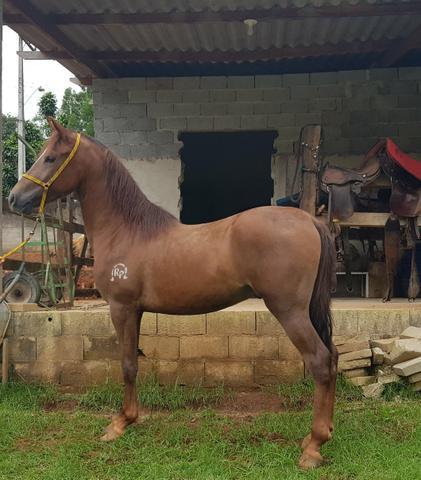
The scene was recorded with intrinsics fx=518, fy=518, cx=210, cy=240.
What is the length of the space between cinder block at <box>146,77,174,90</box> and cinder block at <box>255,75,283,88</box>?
1336 mm

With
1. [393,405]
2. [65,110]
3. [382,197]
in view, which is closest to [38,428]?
[393,405]

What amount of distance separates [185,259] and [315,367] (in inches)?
44.1

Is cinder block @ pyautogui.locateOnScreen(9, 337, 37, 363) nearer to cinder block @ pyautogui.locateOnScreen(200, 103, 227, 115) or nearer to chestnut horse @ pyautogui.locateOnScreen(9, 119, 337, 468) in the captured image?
chestnut horse @ pyautogui.locateOnScreen(9, 119, 337, 468)

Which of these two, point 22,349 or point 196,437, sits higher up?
point 22,349

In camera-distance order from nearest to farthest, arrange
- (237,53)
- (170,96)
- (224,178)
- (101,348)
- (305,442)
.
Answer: (305,442)
(101,348)
(237,53)
(170,96)
(224,178)

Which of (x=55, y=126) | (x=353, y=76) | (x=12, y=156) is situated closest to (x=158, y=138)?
(x=353, y=76)

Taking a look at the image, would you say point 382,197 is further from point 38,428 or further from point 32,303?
point 38,428

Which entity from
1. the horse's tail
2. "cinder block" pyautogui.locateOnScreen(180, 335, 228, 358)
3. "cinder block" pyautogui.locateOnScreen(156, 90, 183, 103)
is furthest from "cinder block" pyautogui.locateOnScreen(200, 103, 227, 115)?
the horse's tail

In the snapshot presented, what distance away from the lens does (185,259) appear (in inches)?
142

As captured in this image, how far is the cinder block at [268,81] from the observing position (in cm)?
792

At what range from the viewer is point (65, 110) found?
4091cm

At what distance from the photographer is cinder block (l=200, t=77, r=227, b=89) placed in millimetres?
8000

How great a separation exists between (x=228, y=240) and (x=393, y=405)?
2.03 metres

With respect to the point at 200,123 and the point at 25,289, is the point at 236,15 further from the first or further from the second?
the point at 25,289
